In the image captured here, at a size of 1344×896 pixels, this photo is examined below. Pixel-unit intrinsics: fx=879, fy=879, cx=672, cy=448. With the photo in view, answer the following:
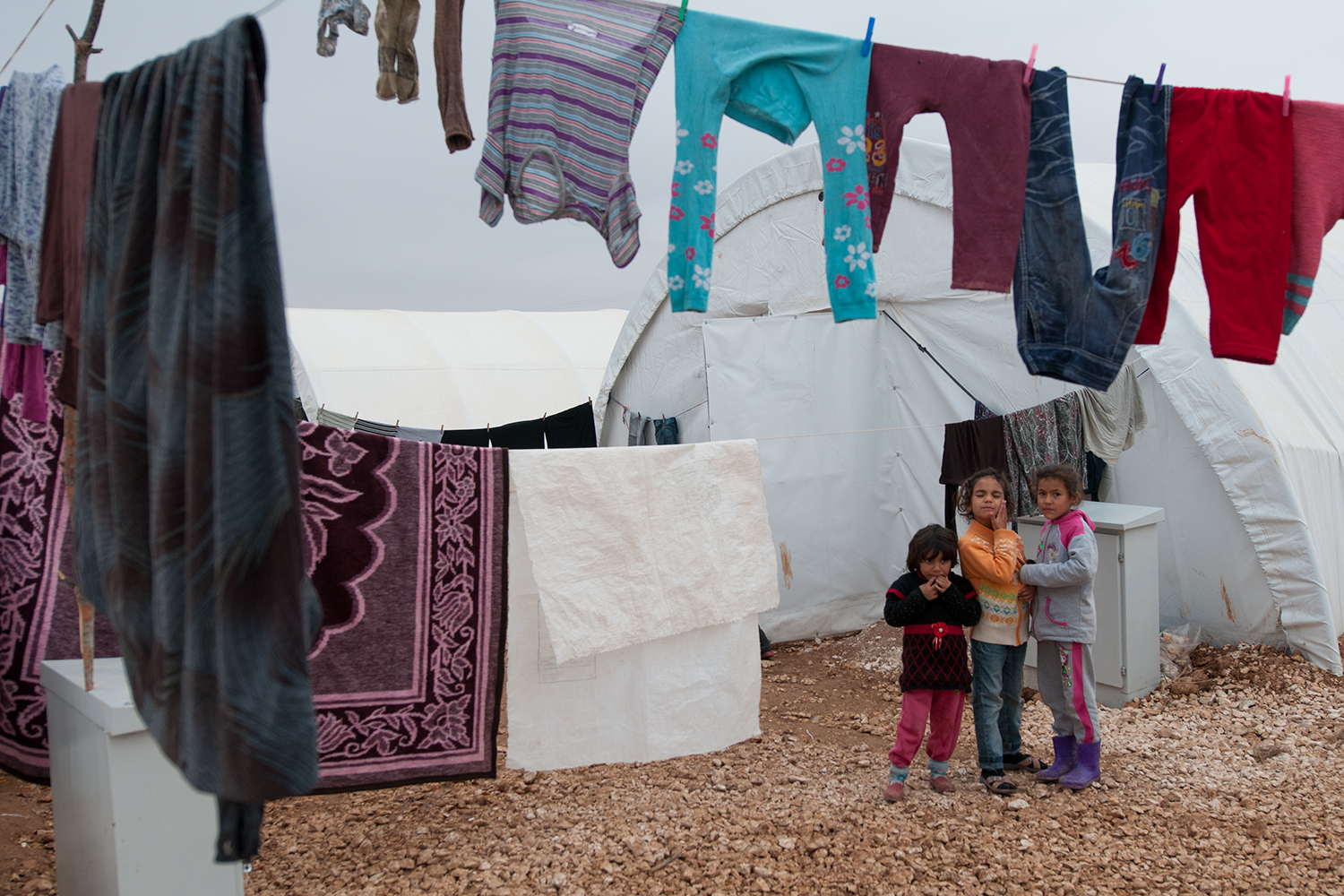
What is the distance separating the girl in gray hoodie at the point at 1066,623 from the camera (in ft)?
11.9

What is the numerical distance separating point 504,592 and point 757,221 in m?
4.84

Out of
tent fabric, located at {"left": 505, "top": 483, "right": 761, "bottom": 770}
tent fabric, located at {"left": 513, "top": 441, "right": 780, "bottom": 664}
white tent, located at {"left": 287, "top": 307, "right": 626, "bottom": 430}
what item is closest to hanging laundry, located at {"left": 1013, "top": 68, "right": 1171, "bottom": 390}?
tent fabric, located at {"left": 513, "top": 441, "right": 780, "bottom": 664}

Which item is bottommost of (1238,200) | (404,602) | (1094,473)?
(404,602)

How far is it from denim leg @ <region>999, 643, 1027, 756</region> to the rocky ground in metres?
0.17

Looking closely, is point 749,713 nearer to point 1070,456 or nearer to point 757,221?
point 1070,456

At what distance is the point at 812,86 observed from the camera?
288 centimetres

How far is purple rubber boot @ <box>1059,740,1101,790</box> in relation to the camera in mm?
3713

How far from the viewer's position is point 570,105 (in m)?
2.76

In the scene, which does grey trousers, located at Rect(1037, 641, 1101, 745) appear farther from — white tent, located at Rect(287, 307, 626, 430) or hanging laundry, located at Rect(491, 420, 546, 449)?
white tent, located at Rect(287, 307, 626, 430)

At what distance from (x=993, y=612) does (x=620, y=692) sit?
1575mm

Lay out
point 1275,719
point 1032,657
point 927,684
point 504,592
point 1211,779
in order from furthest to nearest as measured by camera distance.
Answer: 1. point 1032,657
2. point 1275,719
3. point 1211,779
4. point 927,684
5. point 504,592

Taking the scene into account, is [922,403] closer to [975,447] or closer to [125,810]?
[975,447]

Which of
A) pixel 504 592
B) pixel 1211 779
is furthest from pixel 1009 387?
pixel 504 592

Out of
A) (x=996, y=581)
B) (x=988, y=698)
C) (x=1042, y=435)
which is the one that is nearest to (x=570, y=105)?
(x=996, y=581)
